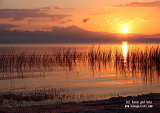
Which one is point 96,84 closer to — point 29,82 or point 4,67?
point 29,82

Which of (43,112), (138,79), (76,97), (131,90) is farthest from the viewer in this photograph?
(138,79)

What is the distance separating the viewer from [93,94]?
9938 millimetres

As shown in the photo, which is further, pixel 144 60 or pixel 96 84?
pixel 144 60

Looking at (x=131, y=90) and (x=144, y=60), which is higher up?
(x=144, y=60)

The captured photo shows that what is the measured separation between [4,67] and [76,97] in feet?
33.7

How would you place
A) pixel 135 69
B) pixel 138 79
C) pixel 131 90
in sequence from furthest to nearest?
pixel 135 69 < pixel 138 79 < pixel 131 90

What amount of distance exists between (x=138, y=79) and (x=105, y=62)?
806 cm

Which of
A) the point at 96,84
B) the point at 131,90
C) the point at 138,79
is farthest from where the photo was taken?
the point at 138,79

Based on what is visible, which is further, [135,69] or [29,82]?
[135,69]

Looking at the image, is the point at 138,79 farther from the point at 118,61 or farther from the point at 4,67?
the point at 4,67

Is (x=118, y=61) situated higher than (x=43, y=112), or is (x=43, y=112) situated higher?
(x=118, y=61)

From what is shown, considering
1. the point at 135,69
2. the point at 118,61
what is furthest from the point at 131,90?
the point at 118,61

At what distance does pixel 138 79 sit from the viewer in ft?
44.4

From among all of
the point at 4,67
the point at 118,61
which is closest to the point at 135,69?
the point at 118,61
